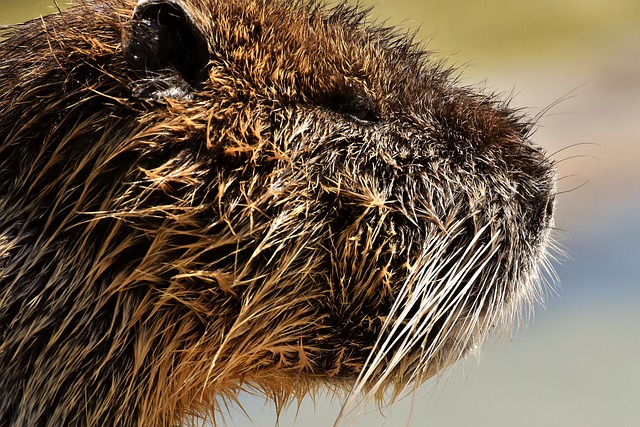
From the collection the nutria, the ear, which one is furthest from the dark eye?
the ear

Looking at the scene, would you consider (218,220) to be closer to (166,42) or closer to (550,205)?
(166,42)

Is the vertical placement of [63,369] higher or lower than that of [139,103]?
lower

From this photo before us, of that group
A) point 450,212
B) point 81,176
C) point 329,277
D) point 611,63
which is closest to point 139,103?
point 81,176

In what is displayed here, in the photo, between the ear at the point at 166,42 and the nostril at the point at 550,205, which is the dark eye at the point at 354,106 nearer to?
the ear at the point at 166,42

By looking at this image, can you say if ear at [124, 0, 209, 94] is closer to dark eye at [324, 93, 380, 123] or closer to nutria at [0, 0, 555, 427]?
nutria at [0, 0, 555, 427]

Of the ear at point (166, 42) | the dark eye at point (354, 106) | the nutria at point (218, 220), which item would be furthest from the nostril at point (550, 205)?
the ear at point (166, 42)

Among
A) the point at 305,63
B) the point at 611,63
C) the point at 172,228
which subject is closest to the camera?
the point at 172,228

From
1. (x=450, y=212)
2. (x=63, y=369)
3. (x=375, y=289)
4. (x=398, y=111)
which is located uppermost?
(x=398, y=111)

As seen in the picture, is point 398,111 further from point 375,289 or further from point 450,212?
point 375,289

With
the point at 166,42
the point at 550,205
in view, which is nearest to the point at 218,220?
the point at 166,42
